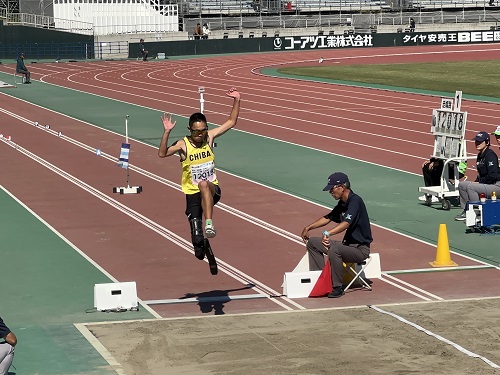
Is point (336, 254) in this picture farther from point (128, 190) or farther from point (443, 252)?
point (128, 190)

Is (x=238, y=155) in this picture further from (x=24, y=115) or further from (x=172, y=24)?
(x=172, y=24)

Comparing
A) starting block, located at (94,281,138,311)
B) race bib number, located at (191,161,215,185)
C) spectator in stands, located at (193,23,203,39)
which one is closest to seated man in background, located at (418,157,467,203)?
race bib number, located at (191,161,215,185)

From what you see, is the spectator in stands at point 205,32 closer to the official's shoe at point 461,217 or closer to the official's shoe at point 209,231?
the official's shoe at point 461,217

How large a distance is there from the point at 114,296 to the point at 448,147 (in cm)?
866

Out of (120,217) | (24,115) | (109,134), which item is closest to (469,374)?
(120,217)

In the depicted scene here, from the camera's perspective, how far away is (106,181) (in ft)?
76.0

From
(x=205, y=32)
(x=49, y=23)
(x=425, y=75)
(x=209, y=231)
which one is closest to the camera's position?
(x=209, y=231)

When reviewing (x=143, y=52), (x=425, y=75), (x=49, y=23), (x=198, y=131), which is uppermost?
(x=198, y=131)

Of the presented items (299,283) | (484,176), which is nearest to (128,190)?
(484,176)

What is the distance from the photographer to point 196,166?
1260 centimetres

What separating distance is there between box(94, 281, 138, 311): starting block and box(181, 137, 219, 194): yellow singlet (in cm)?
124

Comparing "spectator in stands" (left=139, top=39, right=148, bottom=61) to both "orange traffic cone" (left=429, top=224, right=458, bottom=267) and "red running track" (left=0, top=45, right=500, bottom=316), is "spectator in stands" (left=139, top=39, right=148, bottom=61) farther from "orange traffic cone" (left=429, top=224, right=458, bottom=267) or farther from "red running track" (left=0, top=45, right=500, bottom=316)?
"orange traffic cone" (left=429, top=224, right=458, bottom=267)

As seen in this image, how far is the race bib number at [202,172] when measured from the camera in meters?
12.6

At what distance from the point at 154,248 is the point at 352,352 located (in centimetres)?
609
